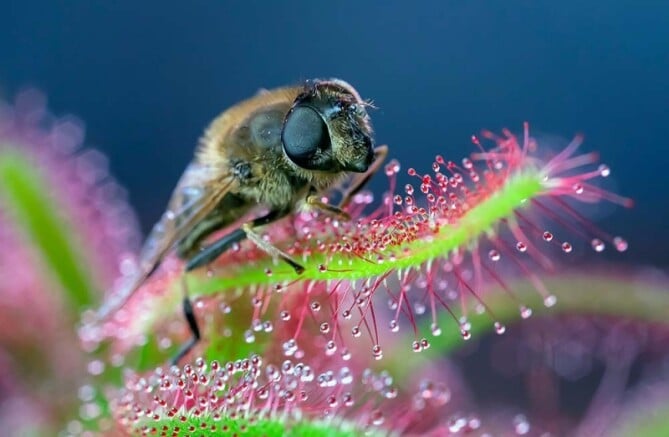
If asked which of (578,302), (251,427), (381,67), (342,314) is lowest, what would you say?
(251,427)

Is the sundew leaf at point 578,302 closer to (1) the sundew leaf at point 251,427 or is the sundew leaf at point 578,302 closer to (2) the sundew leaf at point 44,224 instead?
(1) the sundew leaf at point 251,427

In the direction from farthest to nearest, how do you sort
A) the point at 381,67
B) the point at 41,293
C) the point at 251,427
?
the point at 381,67 → the point at 41,293 → the point at 251,427

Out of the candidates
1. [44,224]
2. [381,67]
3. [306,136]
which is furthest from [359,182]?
[381,67]

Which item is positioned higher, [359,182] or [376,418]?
[359,182]

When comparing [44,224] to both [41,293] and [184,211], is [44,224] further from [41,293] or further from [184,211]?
[184,211]

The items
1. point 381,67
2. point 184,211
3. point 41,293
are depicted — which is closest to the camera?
point 184,211

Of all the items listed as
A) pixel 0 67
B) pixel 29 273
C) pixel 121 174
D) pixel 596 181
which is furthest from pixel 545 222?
pixel 0 67
